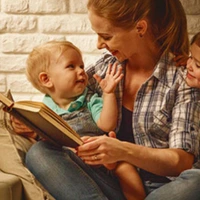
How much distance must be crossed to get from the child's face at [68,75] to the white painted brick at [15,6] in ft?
1.95

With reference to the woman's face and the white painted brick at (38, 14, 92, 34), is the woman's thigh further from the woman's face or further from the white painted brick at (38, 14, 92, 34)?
the white painted brick at (38, 14, 92, 34)

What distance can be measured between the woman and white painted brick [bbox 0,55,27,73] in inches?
22.9

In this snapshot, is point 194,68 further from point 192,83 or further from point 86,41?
point 86,41

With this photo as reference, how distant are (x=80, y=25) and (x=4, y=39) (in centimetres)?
37

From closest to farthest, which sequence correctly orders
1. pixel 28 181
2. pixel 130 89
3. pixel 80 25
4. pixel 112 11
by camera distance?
pixel 28 181
pixel 112 11
pixel 130 89
pixel 80 25

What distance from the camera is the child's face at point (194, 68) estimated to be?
5.31 ft

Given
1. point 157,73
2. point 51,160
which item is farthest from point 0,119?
point 157,73

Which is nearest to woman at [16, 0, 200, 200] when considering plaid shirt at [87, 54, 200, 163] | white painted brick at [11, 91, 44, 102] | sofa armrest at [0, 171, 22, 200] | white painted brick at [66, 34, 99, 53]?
plaid shirt at [87, 54, 200, 163]

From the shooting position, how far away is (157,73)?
172 cm

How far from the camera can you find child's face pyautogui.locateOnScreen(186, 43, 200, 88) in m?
1.62

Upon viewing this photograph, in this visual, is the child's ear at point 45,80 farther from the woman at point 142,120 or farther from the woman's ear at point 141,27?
the woman's ear at point 141,27

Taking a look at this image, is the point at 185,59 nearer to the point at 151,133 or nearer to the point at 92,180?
the point at 151,133

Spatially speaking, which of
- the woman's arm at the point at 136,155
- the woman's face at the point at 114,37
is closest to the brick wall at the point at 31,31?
the woman's face at the point at 114,37

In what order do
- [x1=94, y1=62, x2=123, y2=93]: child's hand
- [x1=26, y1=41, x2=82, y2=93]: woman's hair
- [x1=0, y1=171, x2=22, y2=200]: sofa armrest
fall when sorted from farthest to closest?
[x1=26, y1=41, x2=82, y2=93]: woman's hair → [x1=94, y1=62, x2=123, y2=93]: child's hand → [x1=0, y1=171, x2=22, y2=200]: sofa armrest
